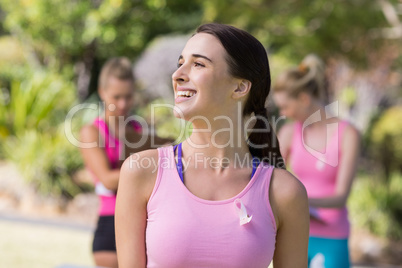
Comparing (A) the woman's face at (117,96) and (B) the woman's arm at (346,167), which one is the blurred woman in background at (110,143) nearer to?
(A) the woman's face at (117,96)

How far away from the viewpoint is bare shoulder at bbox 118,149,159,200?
6.07ft

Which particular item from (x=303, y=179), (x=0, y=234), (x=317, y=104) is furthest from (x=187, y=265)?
(x=0, y=234)

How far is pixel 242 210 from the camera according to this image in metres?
1.83

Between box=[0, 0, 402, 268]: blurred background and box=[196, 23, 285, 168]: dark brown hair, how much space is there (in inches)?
203

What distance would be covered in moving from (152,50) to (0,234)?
6693mm

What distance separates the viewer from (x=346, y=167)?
11.7ft

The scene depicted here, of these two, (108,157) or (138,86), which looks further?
(138,86)

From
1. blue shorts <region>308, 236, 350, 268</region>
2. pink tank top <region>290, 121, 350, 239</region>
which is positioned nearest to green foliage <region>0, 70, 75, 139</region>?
pink tank top <region>290, 121, 350, 239</region>

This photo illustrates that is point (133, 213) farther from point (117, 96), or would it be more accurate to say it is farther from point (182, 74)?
point (117, 96)

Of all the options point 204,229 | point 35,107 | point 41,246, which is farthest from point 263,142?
point 35,107

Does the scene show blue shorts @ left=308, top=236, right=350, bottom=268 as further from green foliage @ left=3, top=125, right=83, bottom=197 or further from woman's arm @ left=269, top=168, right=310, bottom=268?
green foliage @ left=3, top=125, right=83, bottom=197

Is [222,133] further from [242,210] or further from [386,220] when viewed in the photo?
[386,220]

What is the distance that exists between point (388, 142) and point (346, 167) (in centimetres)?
812

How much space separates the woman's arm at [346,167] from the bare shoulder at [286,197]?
1595 millimetres
